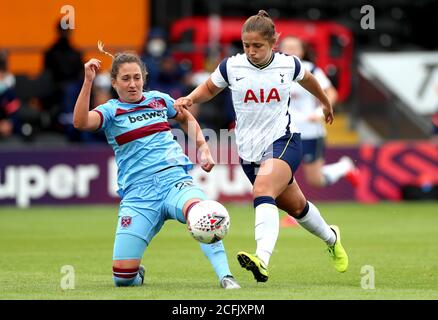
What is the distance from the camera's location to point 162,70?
66.1 feet

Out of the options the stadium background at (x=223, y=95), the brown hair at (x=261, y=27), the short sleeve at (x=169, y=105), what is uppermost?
the brown hair at (x=261, y=27)

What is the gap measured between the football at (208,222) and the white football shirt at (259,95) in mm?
1329

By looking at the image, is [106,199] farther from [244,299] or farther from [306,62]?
[244,299]

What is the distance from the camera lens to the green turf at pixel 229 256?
855 centimetres

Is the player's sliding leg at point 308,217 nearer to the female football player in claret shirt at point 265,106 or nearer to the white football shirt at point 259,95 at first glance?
the female football player in claret shirt at point 265,106

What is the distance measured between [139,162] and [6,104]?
1112 cm

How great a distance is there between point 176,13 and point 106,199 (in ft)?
19.2

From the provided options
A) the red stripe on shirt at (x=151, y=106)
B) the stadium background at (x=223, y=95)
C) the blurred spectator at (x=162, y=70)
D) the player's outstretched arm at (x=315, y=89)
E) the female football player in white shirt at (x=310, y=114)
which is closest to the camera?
the red stripe on shirt at (x=151, y=106)

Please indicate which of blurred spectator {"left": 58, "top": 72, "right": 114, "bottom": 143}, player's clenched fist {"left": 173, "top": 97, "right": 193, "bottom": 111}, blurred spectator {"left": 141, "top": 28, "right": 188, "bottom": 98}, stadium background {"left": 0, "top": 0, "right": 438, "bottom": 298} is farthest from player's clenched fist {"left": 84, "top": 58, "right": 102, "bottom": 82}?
blurred spectator {"left": 141, "top": 28, "right": 188, "bottom": 98}

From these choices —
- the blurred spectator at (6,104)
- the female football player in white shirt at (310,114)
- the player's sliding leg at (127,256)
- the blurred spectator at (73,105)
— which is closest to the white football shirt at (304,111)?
the female football player in white shirt at (310,114)

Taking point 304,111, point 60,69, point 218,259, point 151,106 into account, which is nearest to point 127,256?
point 218,259

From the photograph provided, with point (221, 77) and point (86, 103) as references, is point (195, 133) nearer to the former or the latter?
point (221, 77)

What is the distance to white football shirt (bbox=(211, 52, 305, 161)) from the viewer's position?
9.47m

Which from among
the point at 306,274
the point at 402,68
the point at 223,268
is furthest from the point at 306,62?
the point at 402,68
